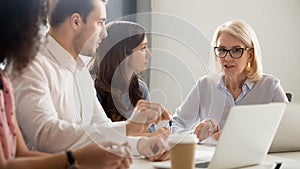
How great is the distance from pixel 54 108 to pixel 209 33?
Result: 2.00 m

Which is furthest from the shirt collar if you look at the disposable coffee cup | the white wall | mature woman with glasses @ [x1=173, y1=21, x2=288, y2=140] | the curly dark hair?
the curly dark hair

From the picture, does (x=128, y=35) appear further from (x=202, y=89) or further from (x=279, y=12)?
(x=279, y=12)

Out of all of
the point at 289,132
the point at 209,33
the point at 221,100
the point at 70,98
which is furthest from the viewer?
the point at 209,33

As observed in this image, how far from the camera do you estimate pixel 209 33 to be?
338cm

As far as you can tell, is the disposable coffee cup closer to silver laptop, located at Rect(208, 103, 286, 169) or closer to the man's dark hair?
silver laptop, located at Rect(208, 103, 286, 169)

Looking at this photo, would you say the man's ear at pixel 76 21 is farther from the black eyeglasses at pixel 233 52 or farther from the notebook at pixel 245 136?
the black eyeglasses at pixel 233 52

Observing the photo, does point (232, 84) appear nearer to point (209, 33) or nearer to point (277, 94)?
point (277, 94)

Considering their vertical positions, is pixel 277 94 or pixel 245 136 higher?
pixel 245 136

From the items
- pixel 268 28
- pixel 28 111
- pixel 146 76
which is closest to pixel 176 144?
pixel 28 111

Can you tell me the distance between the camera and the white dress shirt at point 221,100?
2426mm

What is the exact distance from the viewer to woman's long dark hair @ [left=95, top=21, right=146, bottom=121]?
2078 mm

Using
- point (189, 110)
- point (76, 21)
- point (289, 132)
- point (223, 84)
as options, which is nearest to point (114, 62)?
point (76, 21)

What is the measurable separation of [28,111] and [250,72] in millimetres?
1326

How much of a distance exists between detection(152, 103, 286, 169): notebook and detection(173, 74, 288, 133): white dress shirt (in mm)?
825
